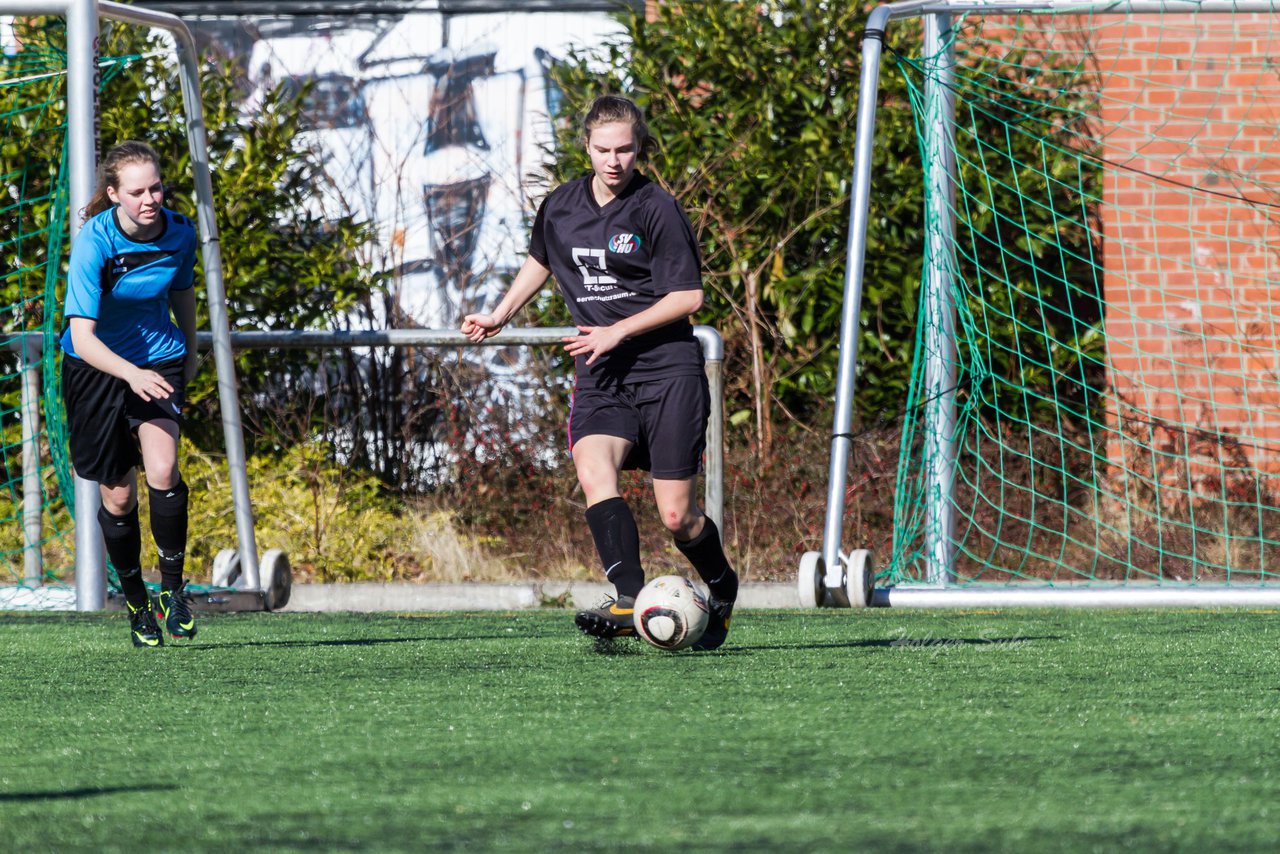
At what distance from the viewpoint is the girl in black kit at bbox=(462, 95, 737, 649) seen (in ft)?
15.9

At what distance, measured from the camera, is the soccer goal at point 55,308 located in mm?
6859

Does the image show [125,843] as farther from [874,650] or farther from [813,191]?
[813,191]

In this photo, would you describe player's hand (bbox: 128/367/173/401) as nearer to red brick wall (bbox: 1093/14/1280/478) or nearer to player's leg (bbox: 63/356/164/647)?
player's leg (bbox: 63/356/164/647)

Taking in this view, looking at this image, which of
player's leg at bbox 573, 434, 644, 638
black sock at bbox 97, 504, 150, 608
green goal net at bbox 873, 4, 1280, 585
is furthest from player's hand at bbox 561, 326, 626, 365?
green goal net at bbox 873, 4, 1280, 585

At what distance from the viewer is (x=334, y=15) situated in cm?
1089

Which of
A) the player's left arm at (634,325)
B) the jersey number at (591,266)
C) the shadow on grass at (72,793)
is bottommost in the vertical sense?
the shadow on grass at (72,793)

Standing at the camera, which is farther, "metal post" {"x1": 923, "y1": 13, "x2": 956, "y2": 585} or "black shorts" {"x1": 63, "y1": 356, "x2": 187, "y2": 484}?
"metal post" {"x1": 923, "y1": 13, "x2": 956, "y2": 585}

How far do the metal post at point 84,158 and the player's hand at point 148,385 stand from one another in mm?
1705

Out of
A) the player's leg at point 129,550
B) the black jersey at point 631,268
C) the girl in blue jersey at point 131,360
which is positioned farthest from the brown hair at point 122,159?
the black jersey at point 631,268

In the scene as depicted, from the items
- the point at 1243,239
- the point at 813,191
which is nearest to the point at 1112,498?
the point at 1243,239

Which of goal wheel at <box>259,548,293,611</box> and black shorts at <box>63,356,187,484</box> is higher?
black shorts at <box>63,356,187,484</box>

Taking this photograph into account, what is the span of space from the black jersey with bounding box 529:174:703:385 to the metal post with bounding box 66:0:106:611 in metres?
2.49

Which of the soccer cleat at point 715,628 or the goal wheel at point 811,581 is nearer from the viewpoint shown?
the soccer cleat at point 715,628

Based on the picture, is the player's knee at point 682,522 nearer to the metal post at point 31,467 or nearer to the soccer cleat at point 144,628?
the soccer cleat at point 144,628
